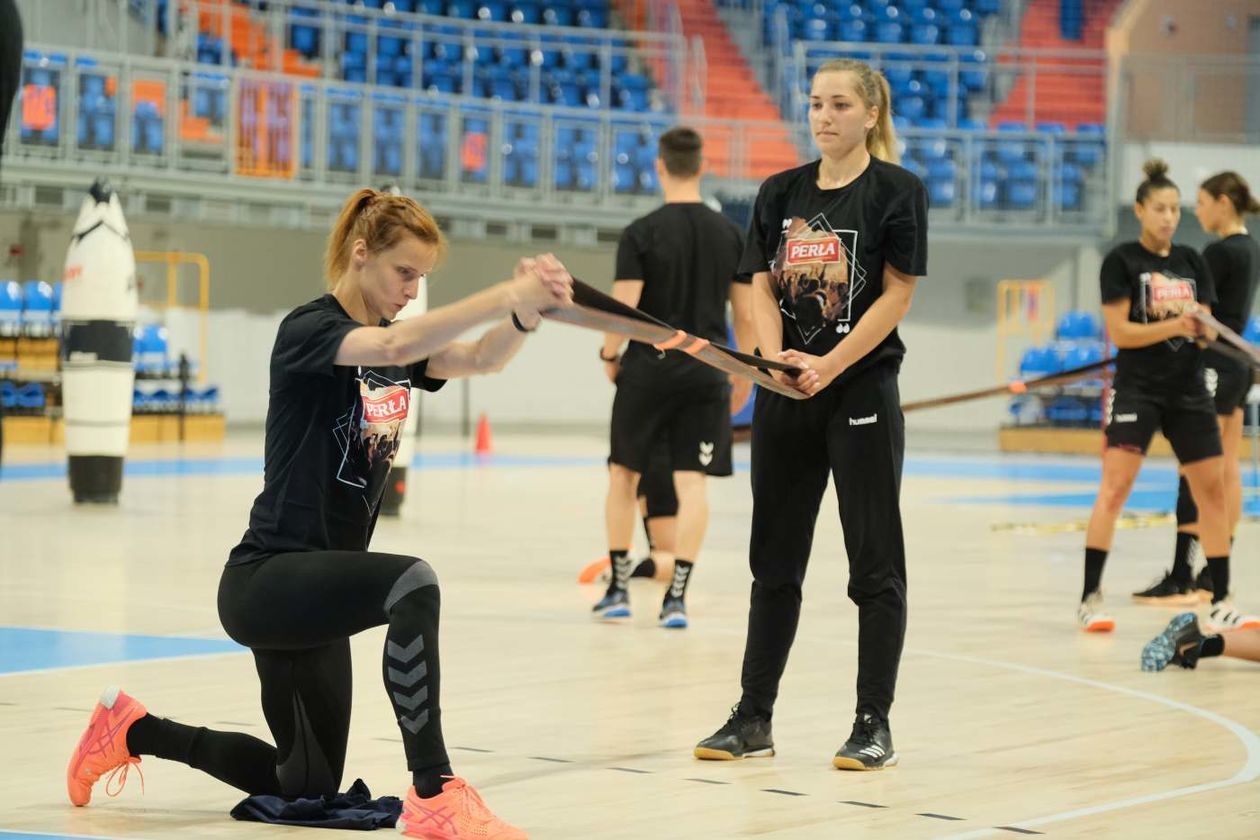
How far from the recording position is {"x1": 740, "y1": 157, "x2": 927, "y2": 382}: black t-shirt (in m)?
5.04

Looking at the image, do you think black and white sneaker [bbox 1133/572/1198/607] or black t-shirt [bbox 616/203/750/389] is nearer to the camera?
black t-shirt [bbox 616/203/750/389]

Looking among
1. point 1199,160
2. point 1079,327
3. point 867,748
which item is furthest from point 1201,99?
point 867,748

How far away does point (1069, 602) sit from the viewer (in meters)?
8.86

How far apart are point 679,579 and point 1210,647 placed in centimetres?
218

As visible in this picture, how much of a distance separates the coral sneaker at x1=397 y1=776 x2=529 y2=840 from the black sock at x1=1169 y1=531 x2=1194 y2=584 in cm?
578

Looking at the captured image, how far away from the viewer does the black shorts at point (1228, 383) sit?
29.2 feet

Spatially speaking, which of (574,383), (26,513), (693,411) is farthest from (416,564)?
(574,383)

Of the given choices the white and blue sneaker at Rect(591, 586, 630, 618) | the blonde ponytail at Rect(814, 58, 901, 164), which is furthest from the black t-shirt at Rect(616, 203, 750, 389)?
the blonde ponytail at Rect(814, 58, 901, 164)

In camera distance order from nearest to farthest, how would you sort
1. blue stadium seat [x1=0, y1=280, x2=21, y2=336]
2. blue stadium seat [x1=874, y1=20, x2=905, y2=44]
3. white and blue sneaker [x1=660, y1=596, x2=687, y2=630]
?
1. white and blue sneaker [x1=660, y1=596, x2=687, y2=630]
2. blue stadium seat [x1=0, y1=280, x2=21, y2=336]
3. blue stadium seat [x1=874, y1=20, x2=905, y2=44]

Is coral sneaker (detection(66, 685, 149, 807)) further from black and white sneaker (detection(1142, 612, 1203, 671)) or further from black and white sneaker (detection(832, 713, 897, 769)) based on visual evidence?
black and white sneaker (detection(1142, 612, 1203, 671))

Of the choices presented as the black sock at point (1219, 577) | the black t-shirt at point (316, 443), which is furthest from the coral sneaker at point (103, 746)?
the black sock at point (1219, 577)

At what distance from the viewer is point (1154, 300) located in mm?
7848

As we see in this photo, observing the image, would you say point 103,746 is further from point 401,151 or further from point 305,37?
point 305,37

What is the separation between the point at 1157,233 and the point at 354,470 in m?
4.67
